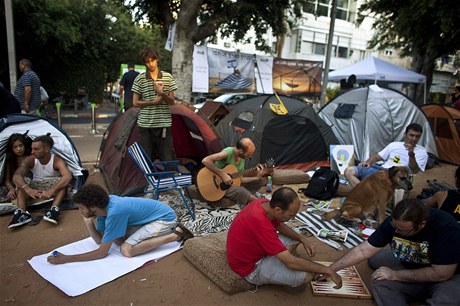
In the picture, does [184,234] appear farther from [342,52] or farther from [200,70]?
[342,52]

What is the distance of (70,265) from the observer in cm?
299

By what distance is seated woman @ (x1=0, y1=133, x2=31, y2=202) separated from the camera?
435 cm

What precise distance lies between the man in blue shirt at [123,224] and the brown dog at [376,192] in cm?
209

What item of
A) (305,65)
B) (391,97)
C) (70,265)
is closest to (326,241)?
(70,265)

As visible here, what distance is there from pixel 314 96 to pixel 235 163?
7.29 meters

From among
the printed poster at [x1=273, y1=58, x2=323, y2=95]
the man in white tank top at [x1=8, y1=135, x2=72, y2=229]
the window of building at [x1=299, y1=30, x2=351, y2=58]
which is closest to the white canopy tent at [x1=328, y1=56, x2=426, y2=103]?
the printed poster at [x1=273, y1=58, x2=323, y2=95]

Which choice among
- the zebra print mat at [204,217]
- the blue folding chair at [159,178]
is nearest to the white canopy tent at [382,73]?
the zebra print mat at [204,217]

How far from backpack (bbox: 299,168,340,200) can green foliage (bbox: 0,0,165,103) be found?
8956mm

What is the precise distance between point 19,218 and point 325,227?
3.65 metres

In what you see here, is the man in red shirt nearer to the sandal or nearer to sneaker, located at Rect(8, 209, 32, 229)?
the sandal

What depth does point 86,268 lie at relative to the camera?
296cm

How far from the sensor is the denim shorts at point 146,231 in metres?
3.16

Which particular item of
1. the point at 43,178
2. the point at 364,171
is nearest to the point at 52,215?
the point at 43,178

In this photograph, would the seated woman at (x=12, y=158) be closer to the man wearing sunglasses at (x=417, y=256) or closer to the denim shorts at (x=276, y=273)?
the denim shorts at (x=276, y=273)
